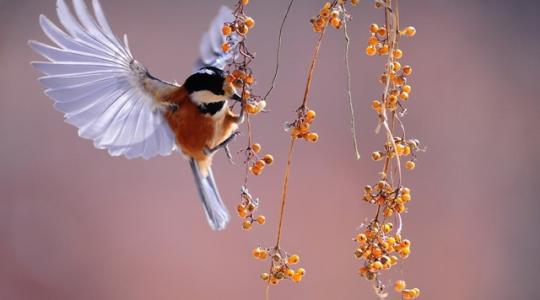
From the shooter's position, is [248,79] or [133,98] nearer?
[248,79]

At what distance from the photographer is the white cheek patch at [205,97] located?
1.16 m

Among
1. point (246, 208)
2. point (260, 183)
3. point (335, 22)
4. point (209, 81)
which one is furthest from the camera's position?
point (260, 183)

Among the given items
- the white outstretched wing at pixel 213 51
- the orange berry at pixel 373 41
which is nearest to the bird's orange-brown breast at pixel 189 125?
the white outstretched wing at pixel 213 51

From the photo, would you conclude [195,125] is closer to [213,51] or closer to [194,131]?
[194,131]

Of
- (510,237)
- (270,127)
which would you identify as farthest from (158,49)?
(510,237)

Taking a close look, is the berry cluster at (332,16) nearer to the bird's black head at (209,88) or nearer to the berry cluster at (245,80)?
the berry cluster at (245,80)

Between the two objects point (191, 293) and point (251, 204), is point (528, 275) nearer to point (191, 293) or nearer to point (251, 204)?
point (191, 293)

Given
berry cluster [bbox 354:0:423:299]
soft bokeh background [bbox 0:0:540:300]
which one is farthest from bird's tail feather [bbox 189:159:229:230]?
soft bokeh background [bbox 0:0:540:300]

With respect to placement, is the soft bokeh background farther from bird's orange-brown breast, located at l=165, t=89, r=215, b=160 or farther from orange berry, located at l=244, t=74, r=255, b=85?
orange berry, located at l=244, t=74, r=255, b=85

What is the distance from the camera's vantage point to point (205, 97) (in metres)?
1.21

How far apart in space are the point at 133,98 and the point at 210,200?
0.85ft

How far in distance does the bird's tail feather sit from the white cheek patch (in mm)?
204

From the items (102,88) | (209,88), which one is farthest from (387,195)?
(102,88)

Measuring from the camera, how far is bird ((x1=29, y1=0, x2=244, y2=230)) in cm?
118
